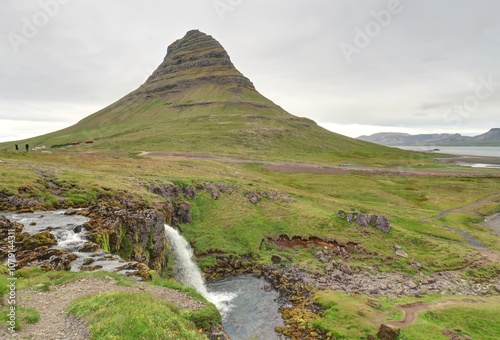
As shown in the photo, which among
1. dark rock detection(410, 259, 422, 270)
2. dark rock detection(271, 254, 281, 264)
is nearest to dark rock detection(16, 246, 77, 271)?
dark rock detection(271, 254, 281, 264)

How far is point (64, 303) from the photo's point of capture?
18.6m

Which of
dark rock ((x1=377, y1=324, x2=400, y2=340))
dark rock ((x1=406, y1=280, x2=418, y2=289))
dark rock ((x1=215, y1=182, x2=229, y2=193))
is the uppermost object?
dark rock ((x1=215, y1=182, x2=229, y2=193))

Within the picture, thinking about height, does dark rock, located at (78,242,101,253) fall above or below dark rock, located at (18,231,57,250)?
below

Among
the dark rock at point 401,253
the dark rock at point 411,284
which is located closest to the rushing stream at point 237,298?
the dark rock at point 411,284

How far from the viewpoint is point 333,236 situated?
57312 mm

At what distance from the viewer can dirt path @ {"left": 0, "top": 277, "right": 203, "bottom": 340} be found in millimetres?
14992

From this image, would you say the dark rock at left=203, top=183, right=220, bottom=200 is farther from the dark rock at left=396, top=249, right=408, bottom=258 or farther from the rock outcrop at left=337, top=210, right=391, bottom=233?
the dark rock at left=396, top=249, right=408, bottom=258

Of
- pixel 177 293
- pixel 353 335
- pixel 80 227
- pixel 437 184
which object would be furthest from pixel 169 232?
pixel 437 184

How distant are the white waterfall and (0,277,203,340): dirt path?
15.7m

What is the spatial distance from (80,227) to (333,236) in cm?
4330

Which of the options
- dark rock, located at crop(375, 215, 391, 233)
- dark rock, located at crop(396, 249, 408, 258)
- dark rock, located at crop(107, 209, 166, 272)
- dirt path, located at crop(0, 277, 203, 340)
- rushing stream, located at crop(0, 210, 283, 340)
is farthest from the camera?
dark rock, located at crop(375, 215, 391, 233)

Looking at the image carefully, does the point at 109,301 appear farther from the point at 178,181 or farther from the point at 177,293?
the point at 178,181

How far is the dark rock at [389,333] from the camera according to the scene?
29094 millimetres

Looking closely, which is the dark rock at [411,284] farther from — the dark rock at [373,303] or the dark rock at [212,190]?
the dark rock at [212,190]
